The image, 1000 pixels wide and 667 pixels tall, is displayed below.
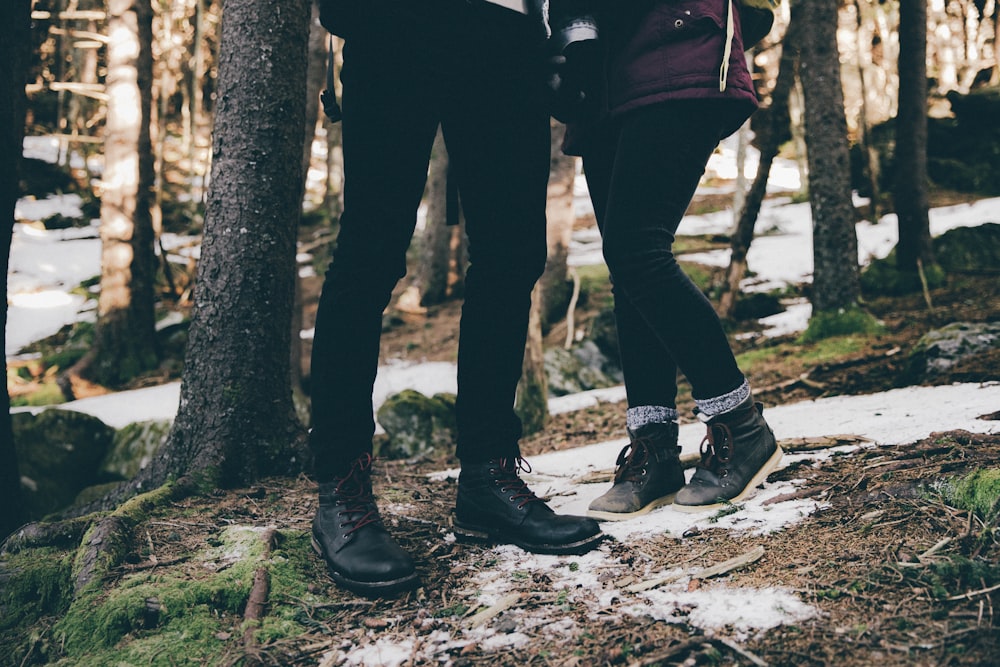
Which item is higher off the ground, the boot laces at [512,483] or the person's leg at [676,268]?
the person's leg at [676,268]

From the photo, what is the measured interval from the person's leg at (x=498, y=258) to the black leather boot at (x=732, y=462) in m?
0.40

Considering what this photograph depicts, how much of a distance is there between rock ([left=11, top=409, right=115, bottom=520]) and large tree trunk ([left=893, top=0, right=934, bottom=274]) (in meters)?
9.56

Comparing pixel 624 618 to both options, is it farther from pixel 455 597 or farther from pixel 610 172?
pixel 610 172

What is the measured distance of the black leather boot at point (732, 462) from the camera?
227cm

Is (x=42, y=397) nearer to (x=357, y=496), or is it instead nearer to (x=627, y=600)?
(x=357, y=496)

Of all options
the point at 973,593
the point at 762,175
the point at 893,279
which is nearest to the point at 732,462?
the point at 973,593

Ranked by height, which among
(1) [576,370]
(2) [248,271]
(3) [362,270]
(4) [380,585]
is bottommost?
(1) [576,370]

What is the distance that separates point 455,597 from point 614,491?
30.6 inches

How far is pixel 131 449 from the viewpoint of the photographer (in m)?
5.98

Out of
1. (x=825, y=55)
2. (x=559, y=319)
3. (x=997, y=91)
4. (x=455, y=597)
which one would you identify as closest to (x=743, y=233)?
(x=825, y=55)

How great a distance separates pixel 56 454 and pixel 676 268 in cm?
566

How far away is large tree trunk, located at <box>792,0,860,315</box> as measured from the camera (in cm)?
711

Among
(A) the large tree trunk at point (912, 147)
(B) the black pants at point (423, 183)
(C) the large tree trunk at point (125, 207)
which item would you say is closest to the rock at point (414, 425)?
(B) the black pants at point (423, 183)

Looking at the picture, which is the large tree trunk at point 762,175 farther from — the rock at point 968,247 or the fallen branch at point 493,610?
the fallen branch at point 493,610
